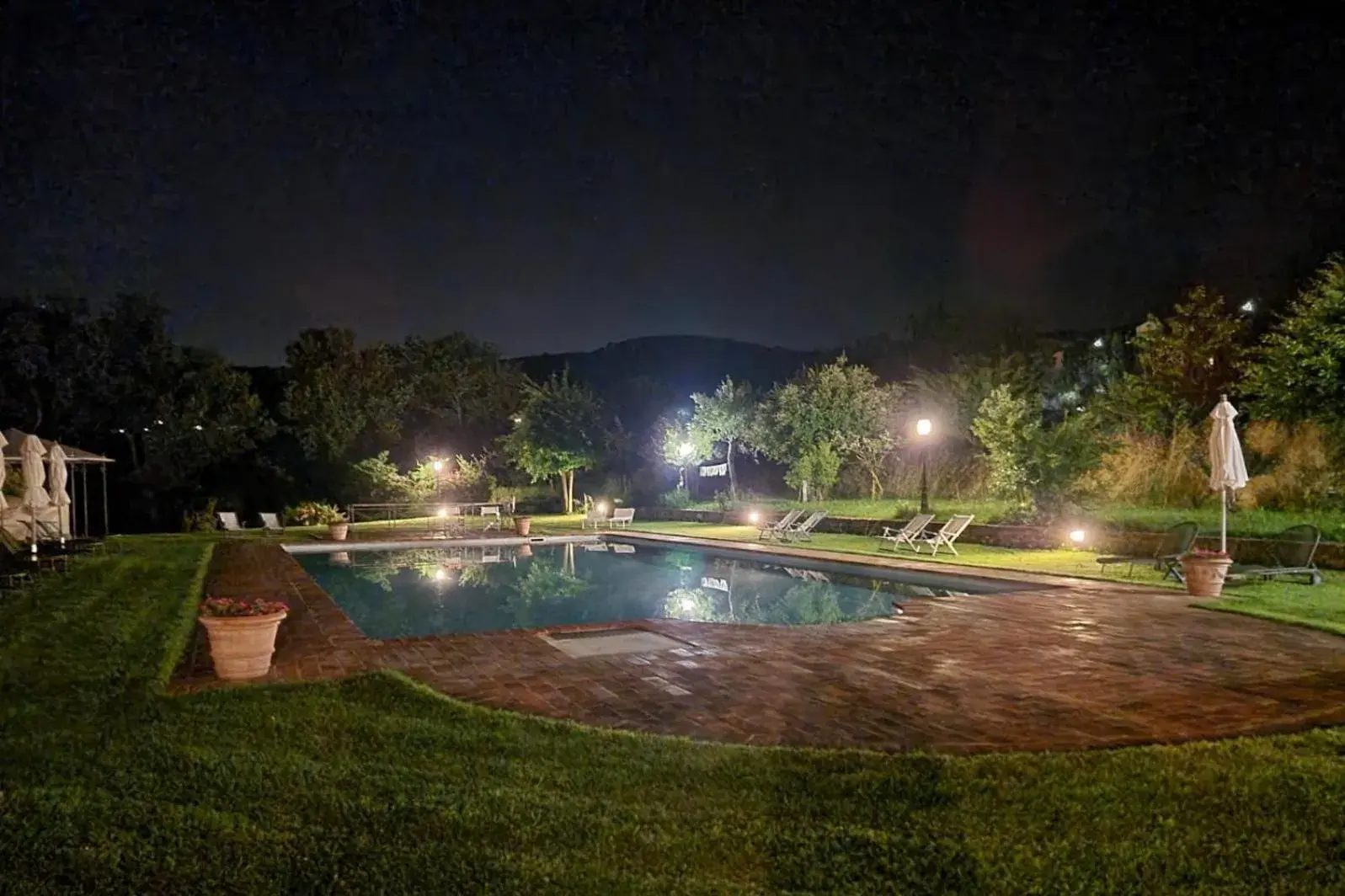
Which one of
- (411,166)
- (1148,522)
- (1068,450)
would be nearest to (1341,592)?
(1148,522)

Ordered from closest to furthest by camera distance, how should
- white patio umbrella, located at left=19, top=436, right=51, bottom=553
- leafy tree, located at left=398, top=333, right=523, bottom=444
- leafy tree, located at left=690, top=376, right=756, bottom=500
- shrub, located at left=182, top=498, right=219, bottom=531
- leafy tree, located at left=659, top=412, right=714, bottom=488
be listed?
white patio umbrella, located at left=19, top=436, right=51, bottom=553 → shrub, located at left=182, top=498, right=219, bottom=531 → leafy tree, located at left=690, top=376, right=756, bottom=500 → leafy tree, located at left=659, top=412, right=714, bottom=488 → leafy tree, located at left=398, top=333, right=523, bottom=444

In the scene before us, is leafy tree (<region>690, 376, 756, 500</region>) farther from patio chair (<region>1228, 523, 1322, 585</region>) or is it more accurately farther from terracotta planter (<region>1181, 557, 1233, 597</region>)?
terracotta planter (<region>1181, 557, 1233, 597</region>)

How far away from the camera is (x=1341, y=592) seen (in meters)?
9.02

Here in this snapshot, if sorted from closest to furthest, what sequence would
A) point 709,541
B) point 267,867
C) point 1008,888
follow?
point 1008,888 → point 267,867 → point 709,541

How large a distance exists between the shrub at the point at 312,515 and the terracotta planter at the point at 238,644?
64.8 ft

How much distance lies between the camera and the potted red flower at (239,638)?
5.75 meters

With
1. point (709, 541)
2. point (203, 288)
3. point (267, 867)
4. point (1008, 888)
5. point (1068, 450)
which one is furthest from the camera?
point (203, 288)

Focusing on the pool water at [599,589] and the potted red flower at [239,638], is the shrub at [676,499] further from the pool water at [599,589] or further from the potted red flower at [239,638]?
the potted red flower at [239,638]

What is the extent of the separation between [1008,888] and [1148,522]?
40.2 feet

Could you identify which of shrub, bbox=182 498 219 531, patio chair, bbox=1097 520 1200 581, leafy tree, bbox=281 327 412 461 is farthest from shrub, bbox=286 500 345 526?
patio chair, bbox=1097 520 1200 581

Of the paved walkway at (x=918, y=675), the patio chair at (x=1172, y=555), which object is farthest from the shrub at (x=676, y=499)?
the paved walkway at (x=918, y=675)

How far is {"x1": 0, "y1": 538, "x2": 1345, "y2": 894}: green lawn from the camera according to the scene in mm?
2908

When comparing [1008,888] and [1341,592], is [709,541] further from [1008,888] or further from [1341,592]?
[1008,888]

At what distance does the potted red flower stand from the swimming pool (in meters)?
2.55
